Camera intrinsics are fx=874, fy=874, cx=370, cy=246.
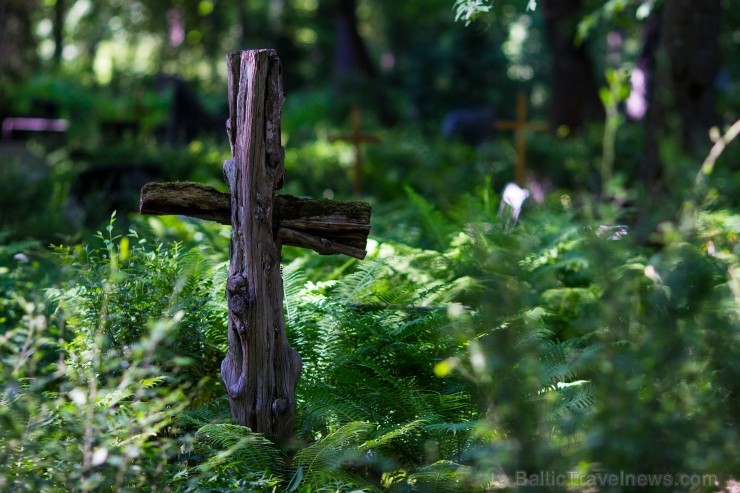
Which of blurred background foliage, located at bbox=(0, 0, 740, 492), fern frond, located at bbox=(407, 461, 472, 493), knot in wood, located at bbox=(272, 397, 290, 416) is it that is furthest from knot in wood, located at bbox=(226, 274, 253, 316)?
fern frond, located at bbox=(407, 461, 472, 493)

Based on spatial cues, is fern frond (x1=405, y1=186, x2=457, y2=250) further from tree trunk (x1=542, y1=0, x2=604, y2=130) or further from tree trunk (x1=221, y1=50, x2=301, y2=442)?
tree trunk (x1=542, y1=0, x2=604, y2=130)

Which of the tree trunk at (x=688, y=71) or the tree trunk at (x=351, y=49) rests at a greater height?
the tree trunk at (x=351, y=49)

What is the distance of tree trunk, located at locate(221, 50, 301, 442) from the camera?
141 inches

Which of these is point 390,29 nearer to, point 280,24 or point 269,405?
point 280,24

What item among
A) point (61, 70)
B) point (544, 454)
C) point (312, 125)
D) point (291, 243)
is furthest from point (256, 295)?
point (61, 70)

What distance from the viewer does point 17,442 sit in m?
2.70

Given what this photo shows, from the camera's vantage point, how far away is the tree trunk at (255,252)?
3578 millimetres

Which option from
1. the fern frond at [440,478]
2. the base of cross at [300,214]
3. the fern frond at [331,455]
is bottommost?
the fern frond at [440,478]

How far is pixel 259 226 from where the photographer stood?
11.8ft

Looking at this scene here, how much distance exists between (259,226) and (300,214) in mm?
205

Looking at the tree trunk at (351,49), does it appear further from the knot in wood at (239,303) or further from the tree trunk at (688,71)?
the knot in wood at (239,303)

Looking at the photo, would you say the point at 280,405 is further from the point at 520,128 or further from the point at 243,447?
the point at 520,128

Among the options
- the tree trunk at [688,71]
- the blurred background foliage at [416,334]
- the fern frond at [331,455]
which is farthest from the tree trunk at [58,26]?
the fern frond at [331,455]

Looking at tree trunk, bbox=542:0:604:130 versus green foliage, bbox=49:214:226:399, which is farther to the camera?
tree trunk, bbox=542:0:604:130
